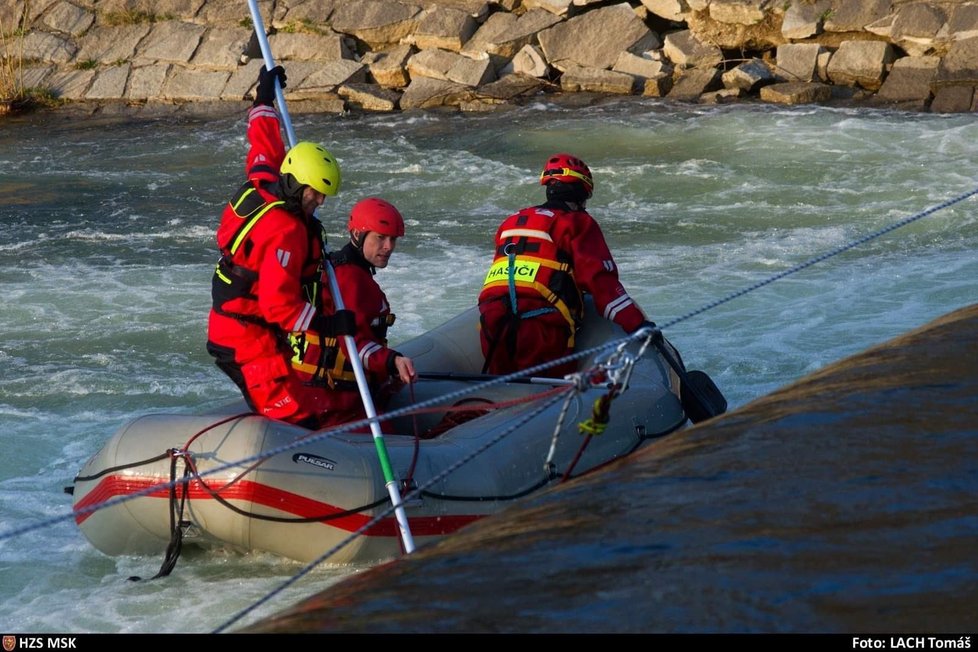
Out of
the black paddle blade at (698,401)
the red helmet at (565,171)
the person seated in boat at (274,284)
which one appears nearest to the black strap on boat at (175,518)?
the person seated in boat at (274,284)

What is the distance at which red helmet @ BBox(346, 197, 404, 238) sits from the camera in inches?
196

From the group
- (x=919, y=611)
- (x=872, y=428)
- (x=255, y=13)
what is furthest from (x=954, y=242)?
(x=919, y=611)

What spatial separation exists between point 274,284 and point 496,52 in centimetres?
1122

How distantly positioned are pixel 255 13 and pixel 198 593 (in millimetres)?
2649

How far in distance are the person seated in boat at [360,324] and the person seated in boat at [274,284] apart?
0.40ft

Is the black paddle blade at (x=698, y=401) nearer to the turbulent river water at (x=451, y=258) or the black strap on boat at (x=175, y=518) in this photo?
the turbulent river water at (x=451, y=258)

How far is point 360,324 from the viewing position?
511 cm

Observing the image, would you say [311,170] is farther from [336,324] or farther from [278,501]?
[278,501]

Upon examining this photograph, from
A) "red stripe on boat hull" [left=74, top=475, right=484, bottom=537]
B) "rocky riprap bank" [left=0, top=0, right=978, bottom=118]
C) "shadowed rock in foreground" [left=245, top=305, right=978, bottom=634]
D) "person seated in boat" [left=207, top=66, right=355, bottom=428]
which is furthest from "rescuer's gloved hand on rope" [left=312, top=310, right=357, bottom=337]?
"rocky riprap bank" [left=0, top=0, right=978, bottom=118]

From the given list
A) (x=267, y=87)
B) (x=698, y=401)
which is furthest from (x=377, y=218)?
(x=698, y=401)

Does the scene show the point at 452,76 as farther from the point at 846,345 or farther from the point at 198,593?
the point at 198,593

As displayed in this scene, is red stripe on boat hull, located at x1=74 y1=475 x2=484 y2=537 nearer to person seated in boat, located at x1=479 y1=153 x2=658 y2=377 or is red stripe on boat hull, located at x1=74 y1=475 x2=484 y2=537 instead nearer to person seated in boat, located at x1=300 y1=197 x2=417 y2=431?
person seated in boat, located at x1=300 y1=197 x2=417 y2=431

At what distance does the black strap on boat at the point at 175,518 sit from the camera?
4500 mm

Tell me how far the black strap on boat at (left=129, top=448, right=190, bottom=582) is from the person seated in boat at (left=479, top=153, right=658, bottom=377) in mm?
1570
